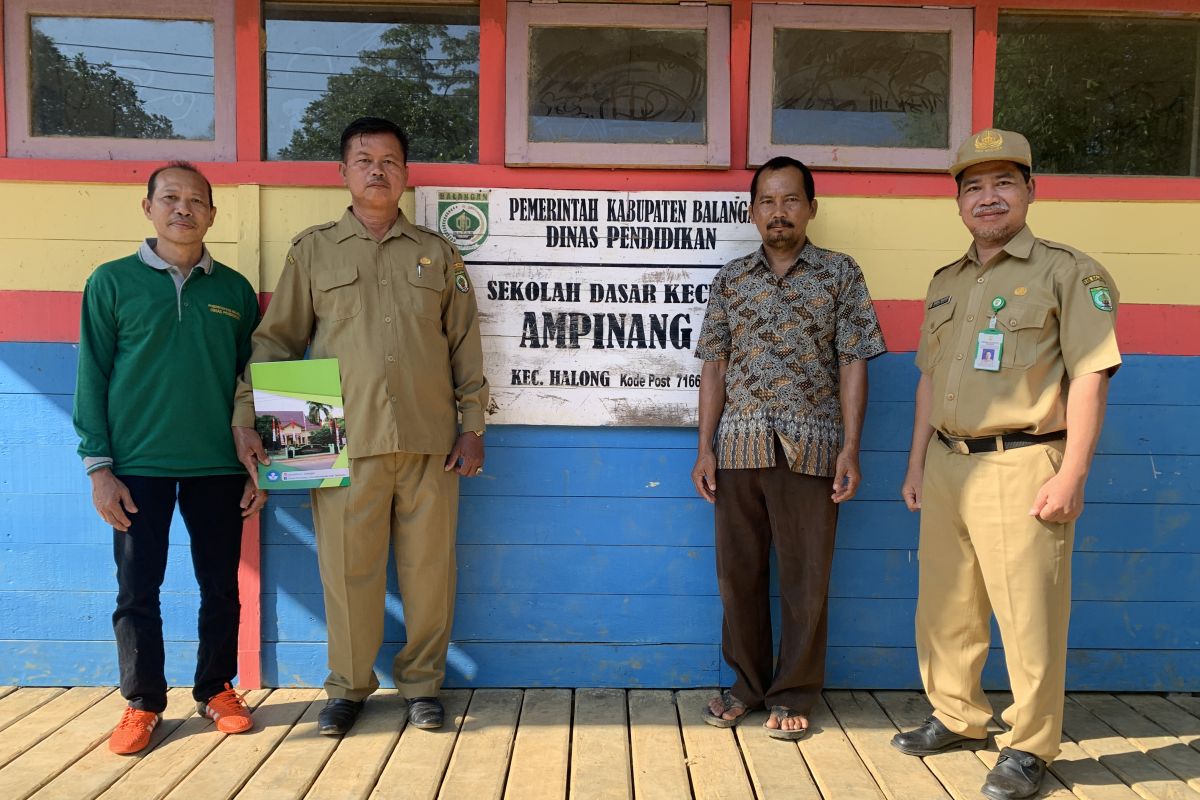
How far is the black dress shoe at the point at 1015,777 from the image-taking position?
8.37ft

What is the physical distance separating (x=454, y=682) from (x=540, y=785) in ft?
2.75

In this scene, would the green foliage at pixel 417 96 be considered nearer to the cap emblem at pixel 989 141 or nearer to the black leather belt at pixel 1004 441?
the cap emblem at pixel 989 141

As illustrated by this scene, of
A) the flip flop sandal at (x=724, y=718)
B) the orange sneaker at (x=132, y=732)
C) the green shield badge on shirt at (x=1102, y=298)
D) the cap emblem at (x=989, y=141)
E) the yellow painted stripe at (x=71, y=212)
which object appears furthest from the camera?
the yellow painted stripe at (x=71, y=212)

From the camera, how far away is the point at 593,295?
3.34 meters

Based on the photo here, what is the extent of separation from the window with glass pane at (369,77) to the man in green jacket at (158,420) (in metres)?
0.55

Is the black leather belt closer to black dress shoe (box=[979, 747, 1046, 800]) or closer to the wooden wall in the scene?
the wooden wall

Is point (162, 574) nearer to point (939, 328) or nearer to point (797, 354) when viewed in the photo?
point (797, 354)

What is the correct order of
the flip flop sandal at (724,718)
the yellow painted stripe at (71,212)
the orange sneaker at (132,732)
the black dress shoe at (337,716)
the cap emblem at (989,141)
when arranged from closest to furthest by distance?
the cap emblem at (989,141), the orange sneaker at (132,732), the black dress shoe at (337,716), the flip flop sandal at (724,718), the yellow painted stripe at (71,212)

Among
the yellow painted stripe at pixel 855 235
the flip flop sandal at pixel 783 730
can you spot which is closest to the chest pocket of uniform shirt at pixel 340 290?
the yellow painted stripe at pixel 855 235

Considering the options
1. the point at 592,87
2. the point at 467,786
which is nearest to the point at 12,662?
the point at 467,786

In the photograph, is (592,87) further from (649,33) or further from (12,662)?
(12,662)

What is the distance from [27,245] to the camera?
3295mm

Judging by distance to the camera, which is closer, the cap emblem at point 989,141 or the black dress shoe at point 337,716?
the cap emblem at point 989,141

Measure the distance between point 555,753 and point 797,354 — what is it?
4.93ft
